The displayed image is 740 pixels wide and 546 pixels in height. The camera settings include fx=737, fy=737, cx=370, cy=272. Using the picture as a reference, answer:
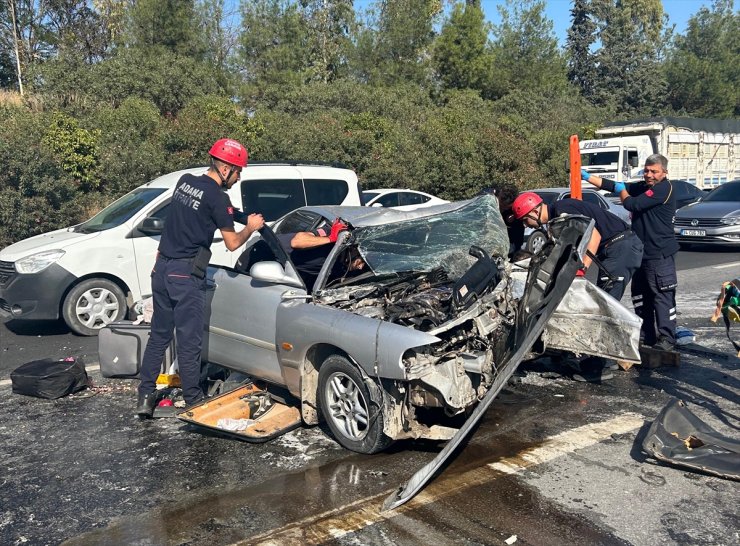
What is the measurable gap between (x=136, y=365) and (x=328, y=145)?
43.9 ft

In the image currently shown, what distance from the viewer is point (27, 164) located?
14250 millimetres

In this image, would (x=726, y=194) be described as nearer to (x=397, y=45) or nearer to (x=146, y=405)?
(x=146, y=405)

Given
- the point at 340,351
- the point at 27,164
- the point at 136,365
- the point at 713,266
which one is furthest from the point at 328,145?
the point at 340,351

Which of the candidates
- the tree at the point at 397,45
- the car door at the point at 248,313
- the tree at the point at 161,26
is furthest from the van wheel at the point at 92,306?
the tree at the point at 397,45

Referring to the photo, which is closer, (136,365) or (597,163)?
(136,365)

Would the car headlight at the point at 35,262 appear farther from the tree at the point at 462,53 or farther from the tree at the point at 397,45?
the tree at the point at 462,53

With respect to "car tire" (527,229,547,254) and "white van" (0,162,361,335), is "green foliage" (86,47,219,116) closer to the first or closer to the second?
"white van" (0,162,361,335)

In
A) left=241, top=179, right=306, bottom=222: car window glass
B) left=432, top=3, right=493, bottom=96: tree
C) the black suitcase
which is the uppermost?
left=432, top=3, right=493, bottom=96: tree

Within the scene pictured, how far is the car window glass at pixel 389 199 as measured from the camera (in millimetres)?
15359

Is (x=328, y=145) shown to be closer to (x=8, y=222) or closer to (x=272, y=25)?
(x=8, y=222)

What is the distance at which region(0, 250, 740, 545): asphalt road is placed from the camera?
3.81m

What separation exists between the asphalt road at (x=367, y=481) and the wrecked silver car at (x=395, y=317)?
378 millimetres

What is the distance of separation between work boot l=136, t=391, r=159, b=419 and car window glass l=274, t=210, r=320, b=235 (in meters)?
1.76

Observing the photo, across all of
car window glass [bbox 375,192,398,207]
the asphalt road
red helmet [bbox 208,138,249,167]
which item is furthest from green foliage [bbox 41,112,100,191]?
red helmet [bbox 208,138,249,167]
